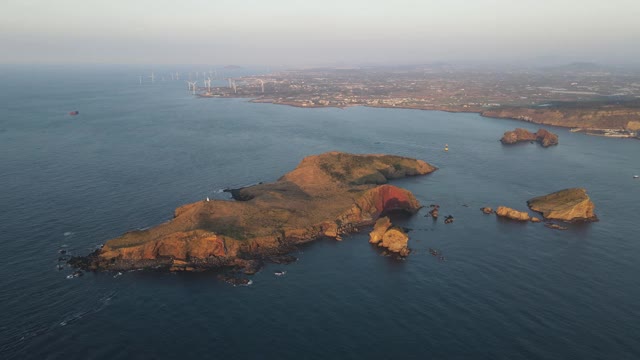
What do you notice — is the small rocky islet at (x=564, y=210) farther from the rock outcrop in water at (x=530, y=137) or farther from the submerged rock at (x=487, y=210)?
the rock outcrop in water at (x=530, y=137)

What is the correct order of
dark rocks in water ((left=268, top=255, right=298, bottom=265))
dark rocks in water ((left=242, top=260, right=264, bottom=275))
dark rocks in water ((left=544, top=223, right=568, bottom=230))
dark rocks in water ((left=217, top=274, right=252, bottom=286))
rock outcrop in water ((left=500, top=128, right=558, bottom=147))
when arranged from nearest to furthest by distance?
1. dark rocks in water ((left=217, top=274, right=252, bottom=286))
2. dark rocks in water ((left=242, top=260, right=264, bottom=275))
3. dark rocks in water ((left=268, top=255, right=298, bottom=265))
4. dark rocks in water ((left=544, top=223, right=568, bottom=230))
5. rock outcrop in water ((left=500, top=128, right=558, bottom=147))

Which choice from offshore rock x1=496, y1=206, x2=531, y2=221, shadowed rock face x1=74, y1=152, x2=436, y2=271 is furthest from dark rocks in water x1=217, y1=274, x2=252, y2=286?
offshore rock x1=496, y1=206, x2=531, y2=221

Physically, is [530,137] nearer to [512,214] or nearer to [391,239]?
[512,214]

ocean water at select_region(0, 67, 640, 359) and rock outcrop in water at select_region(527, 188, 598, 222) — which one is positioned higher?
rock outcrop in water at select_region(527, 188, 598, 222)

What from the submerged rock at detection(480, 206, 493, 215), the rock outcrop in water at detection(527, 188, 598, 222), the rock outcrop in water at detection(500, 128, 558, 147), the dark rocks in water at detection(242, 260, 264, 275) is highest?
the rock outcrop in water at detection(500, 128, 558, 147)

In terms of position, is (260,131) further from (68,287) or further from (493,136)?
(68,287)

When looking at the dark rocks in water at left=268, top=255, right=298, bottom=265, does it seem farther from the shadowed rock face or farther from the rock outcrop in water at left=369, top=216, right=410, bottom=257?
the rock outcrop in water at left=369, top=216, right=410, bottom=257

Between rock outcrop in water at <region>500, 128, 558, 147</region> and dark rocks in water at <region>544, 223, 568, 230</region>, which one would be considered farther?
rock outcrop in water at <region>500, 128, 558, 147</region>
